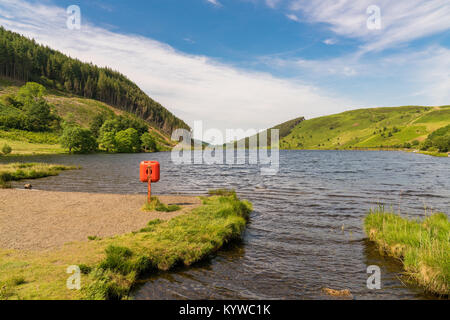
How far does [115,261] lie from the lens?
8.34 m

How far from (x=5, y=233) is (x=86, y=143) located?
99896 mm

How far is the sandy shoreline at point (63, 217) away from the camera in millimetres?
10869

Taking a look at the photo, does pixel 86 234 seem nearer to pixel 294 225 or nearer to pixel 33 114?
pixel 294 225

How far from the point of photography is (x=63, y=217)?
14.2 m

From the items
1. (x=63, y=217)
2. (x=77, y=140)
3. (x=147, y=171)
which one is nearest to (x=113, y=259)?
(x=63, y=217)

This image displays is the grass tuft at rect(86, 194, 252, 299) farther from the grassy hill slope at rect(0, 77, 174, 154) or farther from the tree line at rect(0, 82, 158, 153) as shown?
the tree line at rect(0, 82, 158, 153)

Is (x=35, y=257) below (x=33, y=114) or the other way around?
below

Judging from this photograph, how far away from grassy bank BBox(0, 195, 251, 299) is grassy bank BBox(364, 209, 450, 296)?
6.80 m

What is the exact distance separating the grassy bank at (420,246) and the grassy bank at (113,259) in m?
6.80

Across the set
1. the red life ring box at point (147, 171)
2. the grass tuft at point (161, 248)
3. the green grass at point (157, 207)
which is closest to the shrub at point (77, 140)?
the red life ring box at point (147, 171)

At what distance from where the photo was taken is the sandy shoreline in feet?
35.7

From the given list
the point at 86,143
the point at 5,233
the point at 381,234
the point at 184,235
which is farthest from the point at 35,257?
the point at 86,143

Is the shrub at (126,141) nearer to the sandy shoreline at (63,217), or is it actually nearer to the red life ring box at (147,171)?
the sandy shoreline at (63,217)

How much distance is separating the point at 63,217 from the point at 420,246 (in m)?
16.8
